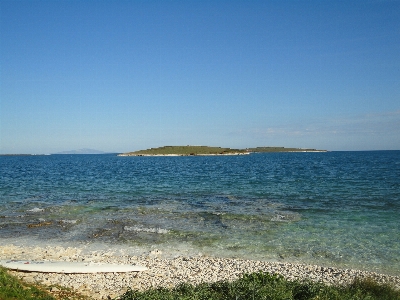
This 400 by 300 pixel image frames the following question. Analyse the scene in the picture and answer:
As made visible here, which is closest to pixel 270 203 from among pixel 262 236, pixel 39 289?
pixel 262 236

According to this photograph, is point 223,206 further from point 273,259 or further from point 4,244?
point 4,244

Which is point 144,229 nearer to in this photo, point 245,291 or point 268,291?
point 245,291

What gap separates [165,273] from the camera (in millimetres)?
14453

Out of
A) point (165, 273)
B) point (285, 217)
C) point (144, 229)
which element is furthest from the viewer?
point (285, 217)

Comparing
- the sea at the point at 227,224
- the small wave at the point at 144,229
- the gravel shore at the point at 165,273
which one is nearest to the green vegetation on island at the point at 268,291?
the gravel shore at the point at 165,273

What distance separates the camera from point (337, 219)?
82.4 ft

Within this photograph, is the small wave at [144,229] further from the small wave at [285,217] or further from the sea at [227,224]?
the small wave at [285,217]

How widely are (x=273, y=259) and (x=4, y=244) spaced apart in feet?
52.8

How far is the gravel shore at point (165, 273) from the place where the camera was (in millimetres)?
13125

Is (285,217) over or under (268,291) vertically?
under

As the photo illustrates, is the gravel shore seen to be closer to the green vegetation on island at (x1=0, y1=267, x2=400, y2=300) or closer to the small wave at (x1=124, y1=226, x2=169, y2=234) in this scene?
the green vegetation on island at (x1=0, y1=267, x2=400, y2=300)

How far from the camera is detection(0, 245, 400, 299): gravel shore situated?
13.1 m

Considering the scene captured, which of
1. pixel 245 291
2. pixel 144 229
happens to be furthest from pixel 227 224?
pixel 245 291

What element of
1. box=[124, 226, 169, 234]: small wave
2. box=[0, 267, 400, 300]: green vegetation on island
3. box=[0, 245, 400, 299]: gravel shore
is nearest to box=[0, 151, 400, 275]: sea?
box=[124, 226, 169, 234]: small wave
